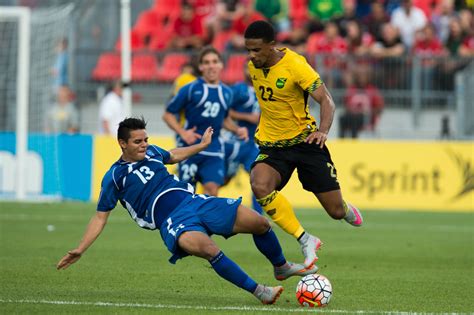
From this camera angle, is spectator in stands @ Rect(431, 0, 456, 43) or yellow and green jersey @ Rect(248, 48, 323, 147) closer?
yellow and green jersey @ Rect(248, 48, 323, 147)

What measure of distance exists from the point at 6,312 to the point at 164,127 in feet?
49.9

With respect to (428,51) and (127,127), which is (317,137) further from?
(428,51)

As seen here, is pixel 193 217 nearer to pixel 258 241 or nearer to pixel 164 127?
pixel 258 241

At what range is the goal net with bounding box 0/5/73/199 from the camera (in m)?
20.5

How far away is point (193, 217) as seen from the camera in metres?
8.45

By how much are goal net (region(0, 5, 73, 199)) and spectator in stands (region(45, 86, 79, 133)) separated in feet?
1.19

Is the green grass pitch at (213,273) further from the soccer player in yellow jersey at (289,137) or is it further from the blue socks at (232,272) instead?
the soccer player in yellow jersey at (289,137)

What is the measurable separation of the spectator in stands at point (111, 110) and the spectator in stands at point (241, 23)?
9.67ft

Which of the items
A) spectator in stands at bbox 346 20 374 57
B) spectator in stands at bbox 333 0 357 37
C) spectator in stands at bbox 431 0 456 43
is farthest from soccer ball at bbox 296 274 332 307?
spectator in stands at bbox 431 0 456 43

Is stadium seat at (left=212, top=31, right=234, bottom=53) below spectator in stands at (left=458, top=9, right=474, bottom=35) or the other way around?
below

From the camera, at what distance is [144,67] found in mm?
23141

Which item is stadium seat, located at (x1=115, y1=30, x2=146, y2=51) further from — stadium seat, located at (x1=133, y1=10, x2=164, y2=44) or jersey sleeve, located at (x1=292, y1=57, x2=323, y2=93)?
jersey sleeve, located at (x1=292, y1=57, x2=323, y2=93)

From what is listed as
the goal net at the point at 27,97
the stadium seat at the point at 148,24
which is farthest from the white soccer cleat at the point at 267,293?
the stadium seat at the point at 148,24

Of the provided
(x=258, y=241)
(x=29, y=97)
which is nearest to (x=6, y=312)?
(x=258, y=241)
